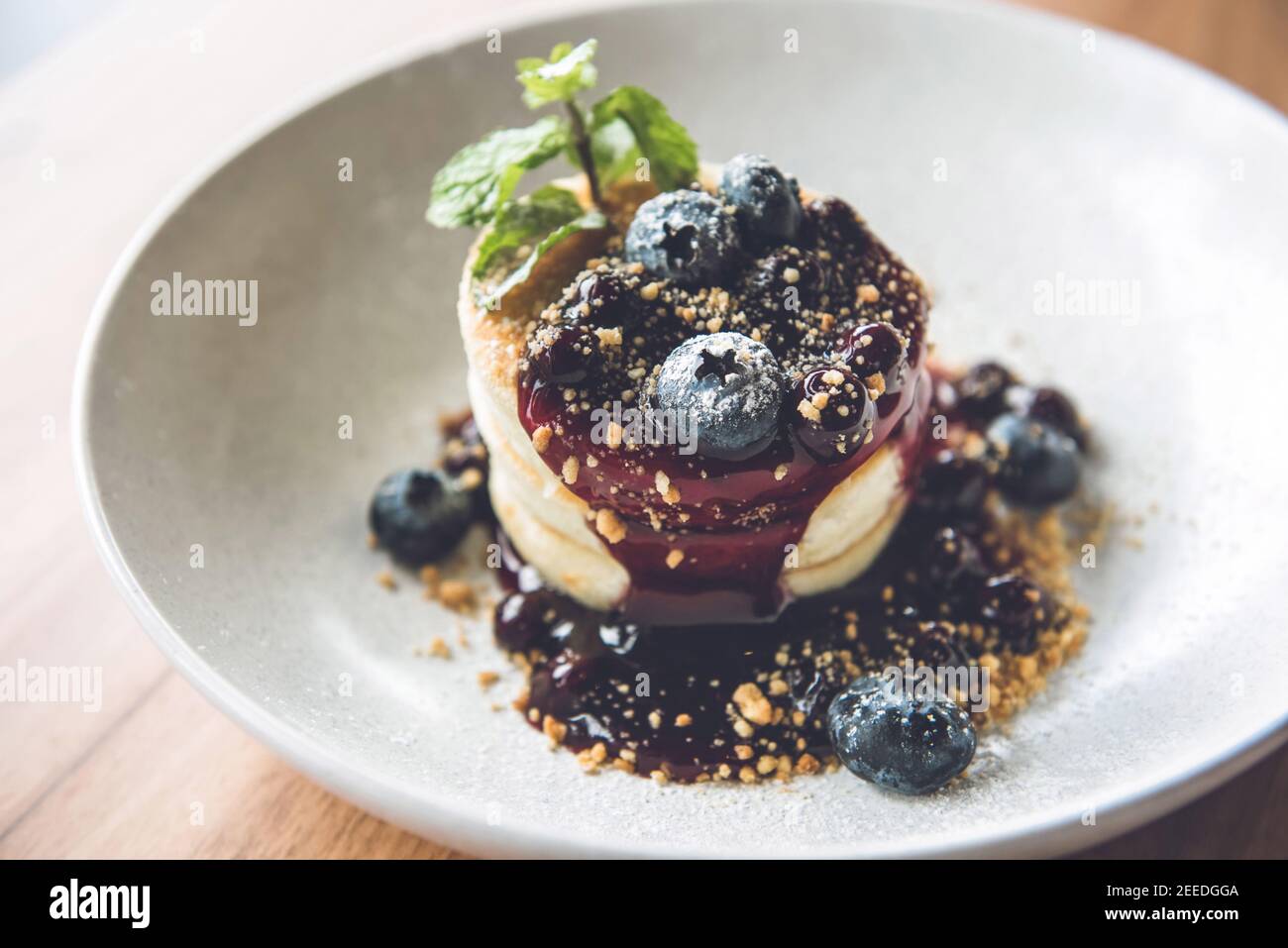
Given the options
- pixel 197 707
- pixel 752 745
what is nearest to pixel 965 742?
pixel 752 745

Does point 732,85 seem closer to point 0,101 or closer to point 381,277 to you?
point 381,277

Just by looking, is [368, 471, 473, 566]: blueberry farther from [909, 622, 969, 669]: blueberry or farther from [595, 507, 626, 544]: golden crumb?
[909, 622, 969, 669]: blueberry

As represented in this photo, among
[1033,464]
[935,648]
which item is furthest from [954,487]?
[935,648]

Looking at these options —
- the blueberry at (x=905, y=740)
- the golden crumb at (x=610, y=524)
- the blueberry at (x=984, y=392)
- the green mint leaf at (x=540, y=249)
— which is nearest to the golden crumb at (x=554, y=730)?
the golden crumb at (x=610, y=524)

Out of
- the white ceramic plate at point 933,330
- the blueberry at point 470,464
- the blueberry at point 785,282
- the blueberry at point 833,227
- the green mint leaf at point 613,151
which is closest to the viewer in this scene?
the white ceramic plate at point 933,330

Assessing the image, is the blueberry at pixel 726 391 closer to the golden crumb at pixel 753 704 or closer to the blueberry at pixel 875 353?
the blueberry at pixel 875 353
